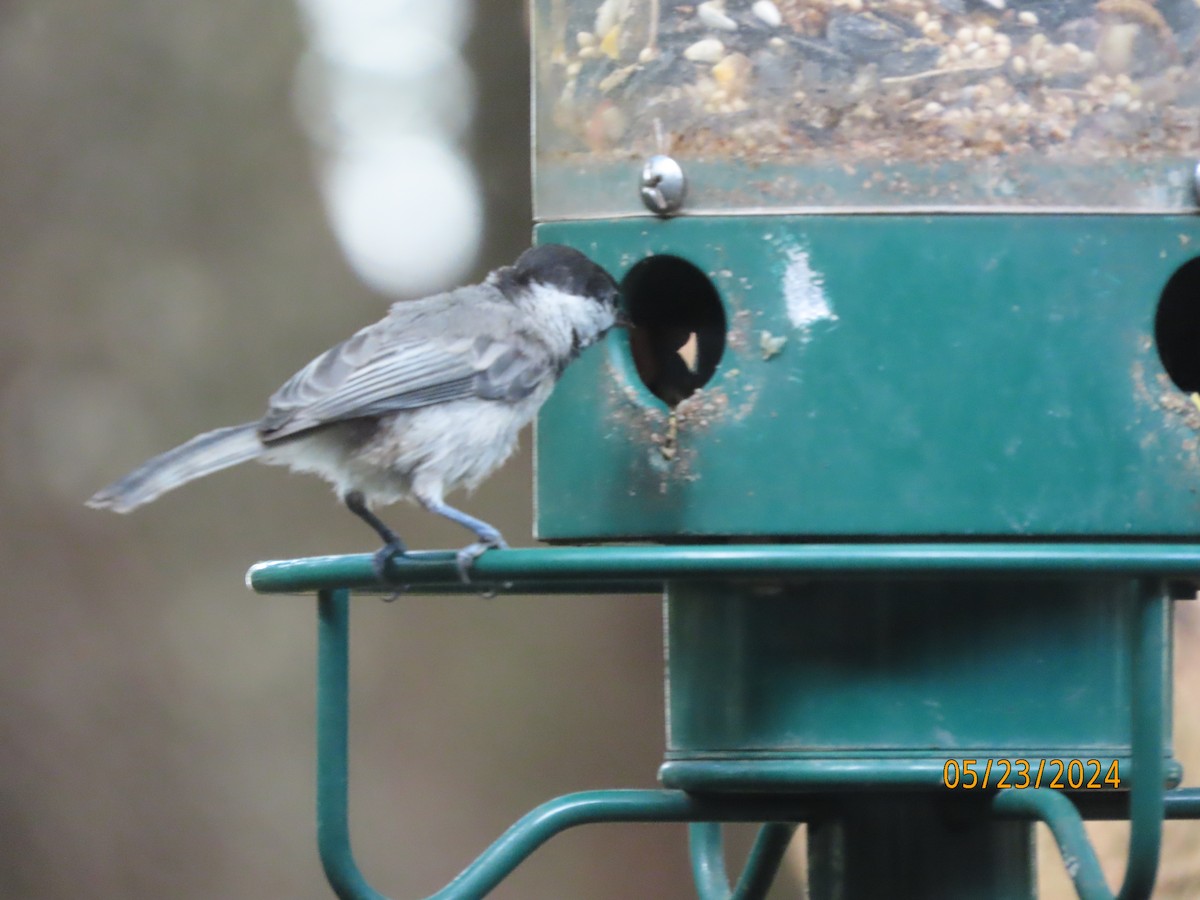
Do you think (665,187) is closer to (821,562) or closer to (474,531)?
(474,531)

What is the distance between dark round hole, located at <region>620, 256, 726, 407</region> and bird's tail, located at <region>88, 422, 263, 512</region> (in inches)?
27.7

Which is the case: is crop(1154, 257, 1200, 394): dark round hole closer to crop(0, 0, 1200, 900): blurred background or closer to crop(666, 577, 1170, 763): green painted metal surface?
crop(666, 577, 1170, 763): green painted metal surface

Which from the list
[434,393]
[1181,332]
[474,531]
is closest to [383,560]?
[474,531]

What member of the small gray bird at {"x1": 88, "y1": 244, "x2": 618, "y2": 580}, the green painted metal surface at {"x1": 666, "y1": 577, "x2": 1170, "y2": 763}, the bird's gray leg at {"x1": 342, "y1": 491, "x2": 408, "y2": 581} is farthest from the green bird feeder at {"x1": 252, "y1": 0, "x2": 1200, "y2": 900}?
the bird's gray leg at {"x1": 342, "y1": 491, "x2": 408, "y2": 581}

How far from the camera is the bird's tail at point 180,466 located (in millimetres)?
2744

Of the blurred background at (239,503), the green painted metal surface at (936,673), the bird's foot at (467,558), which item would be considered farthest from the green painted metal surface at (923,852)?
the blurred background at (239,503)

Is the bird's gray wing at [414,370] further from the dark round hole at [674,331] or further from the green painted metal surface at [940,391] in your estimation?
the green painted metal surface at [940,391]

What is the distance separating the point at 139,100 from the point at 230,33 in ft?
1.03

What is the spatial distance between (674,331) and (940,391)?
2.19ft

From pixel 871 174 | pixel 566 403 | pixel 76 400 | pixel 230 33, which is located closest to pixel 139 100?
pixel 230 33

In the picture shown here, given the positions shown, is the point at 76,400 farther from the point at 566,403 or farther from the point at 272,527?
the point at 566,403

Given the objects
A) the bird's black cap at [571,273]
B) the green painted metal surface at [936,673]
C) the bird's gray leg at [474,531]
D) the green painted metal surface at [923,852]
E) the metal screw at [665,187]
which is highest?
the metal screw at [665,187]

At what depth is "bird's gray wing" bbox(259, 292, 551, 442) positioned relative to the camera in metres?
3.06

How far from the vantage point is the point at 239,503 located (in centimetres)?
488
